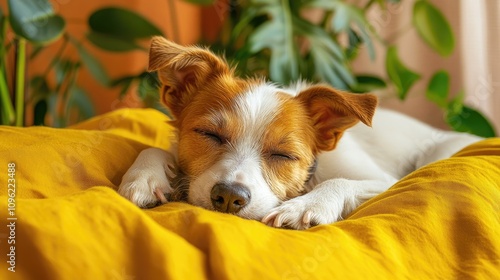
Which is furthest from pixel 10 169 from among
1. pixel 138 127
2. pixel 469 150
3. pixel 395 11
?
pixel 395 11

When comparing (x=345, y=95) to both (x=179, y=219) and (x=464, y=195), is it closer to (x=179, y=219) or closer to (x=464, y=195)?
(x=464, y=195)

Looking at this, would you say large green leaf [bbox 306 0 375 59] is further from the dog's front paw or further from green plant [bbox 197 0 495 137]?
the dog's front paw

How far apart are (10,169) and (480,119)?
7.52ft

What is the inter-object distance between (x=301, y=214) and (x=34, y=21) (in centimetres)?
151

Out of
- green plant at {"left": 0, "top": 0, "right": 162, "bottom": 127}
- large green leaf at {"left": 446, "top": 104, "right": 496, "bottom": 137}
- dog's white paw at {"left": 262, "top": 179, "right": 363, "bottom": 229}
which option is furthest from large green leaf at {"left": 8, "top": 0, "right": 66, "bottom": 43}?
large green leaf at {"left": 446, "top": 104, "right": 496, "bottom": 137}

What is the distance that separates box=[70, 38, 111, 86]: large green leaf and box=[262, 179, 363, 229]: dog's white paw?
2029 mm

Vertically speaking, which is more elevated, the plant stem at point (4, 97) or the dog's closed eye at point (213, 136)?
the dog's closed eye at point (213, 136)

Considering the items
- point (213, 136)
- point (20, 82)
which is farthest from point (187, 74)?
point (20, 82)

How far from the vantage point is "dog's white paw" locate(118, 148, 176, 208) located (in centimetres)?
150

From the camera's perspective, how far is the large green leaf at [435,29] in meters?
3.11

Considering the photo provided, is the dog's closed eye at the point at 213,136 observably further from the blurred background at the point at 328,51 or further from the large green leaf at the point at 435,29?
the large green leaf at the point at 435,29

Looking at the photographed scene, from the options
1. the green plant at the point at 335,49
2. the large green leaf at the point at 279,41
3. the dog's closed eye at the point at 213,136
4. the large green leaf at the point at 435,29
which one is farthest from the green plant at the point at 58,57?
the large green leaf at the point at 435,29

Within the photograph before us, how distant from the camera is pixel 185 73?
6.23ft

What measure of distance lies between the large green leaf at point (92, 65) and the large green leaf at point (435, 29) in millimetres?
1788
